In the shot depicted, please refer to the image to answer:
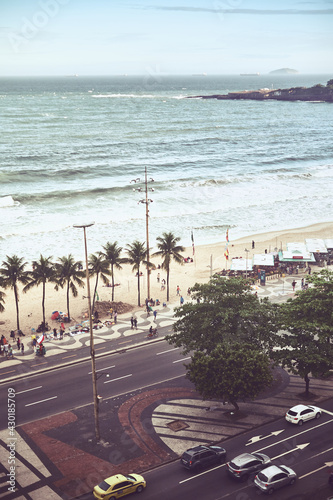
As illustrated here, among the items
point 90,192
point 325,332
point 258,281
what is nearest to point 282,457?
point 325,332

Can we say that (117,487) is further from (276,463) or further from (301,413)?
(301,413)

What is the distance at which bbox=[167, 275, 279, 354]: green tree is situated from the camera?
124 ft

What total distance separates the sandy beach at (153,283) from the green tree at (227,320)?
43.2 feet

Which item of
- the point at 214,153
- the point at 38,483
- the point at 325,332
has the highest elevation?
the point at 214,153

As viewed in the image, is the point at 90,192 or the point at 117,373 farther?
the point at 90,192

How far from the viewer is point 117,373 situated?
42.6m

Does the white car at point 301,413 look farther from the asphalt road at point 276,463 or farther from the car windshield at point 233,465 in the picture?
the car windshield at point 233,465

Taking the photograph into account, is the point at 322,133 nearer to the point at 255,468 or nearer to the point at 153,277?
the point at 153,277

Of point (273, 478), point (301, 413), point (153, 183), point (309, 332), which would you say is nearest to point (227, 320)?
point (309, 332)

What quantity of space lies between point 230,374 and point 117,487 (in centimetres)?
1020

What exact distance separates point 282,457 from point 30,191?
293ft

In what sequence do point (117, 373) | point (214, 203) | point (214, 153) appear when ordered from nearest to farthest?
point (117, 373), point (214, 203), point (214, 153)

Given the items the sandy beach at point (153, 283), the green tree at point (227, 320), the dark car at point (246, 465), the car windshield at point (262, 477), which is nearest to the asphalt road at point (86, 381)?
the green tree at point (227, 320)

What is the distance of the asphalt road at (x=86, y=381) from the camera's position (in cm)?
3769
